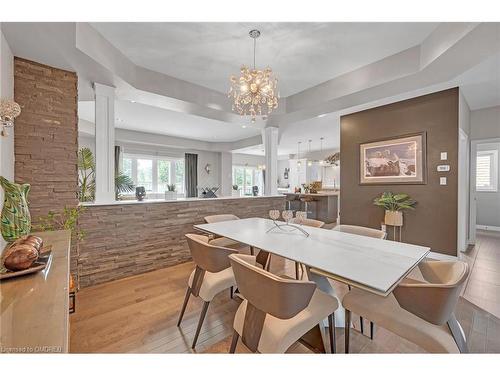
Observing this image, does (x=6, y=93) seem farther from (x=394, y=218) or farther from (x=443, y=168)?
(x=443, y=168)

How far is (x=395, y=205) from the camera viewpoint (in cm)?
390

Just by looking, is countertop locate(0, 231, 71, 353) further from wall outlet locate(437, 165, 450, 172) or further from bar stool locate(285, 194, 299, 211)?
bar stool locate(285, 194, 299, 211)

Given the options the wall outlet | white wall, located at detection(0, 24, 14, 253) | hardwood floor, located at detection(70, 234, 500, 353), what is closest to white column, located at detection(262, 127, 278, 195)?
hardwood floor, located at detection(70, 234, 500, 353)

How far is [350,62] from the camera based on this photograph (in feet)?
10.4

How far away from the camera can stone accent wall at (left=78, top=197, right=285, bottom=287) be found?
270 cm

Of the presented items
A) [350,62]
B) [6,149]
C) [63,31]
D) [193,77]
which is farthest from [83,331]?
[350,62]

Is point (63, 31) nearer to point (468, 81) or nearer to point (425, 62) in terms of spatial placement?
point (425, 62)

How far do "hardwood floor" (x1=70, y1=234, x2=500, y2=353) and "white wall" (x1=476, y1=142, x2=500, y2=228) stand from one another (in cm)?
398

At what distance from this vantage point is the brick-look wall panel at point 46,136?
7.59 ft

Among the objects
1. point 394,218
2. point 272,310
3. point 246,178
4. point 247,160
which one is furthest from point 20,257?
point 246,178

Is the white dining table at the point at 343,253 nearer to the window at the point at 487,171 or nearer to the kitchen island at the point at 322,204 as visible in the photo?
the kitchen island at the point at 322,204

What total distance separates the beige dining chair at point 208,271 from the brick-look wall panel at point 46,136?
1.76m

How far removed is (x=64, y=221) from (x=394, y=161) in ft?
16.3

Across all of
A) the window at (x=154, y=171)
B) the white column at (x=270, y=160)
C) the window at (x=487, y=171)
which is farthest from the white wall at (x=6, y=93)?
the window at (x=487, y=171)
